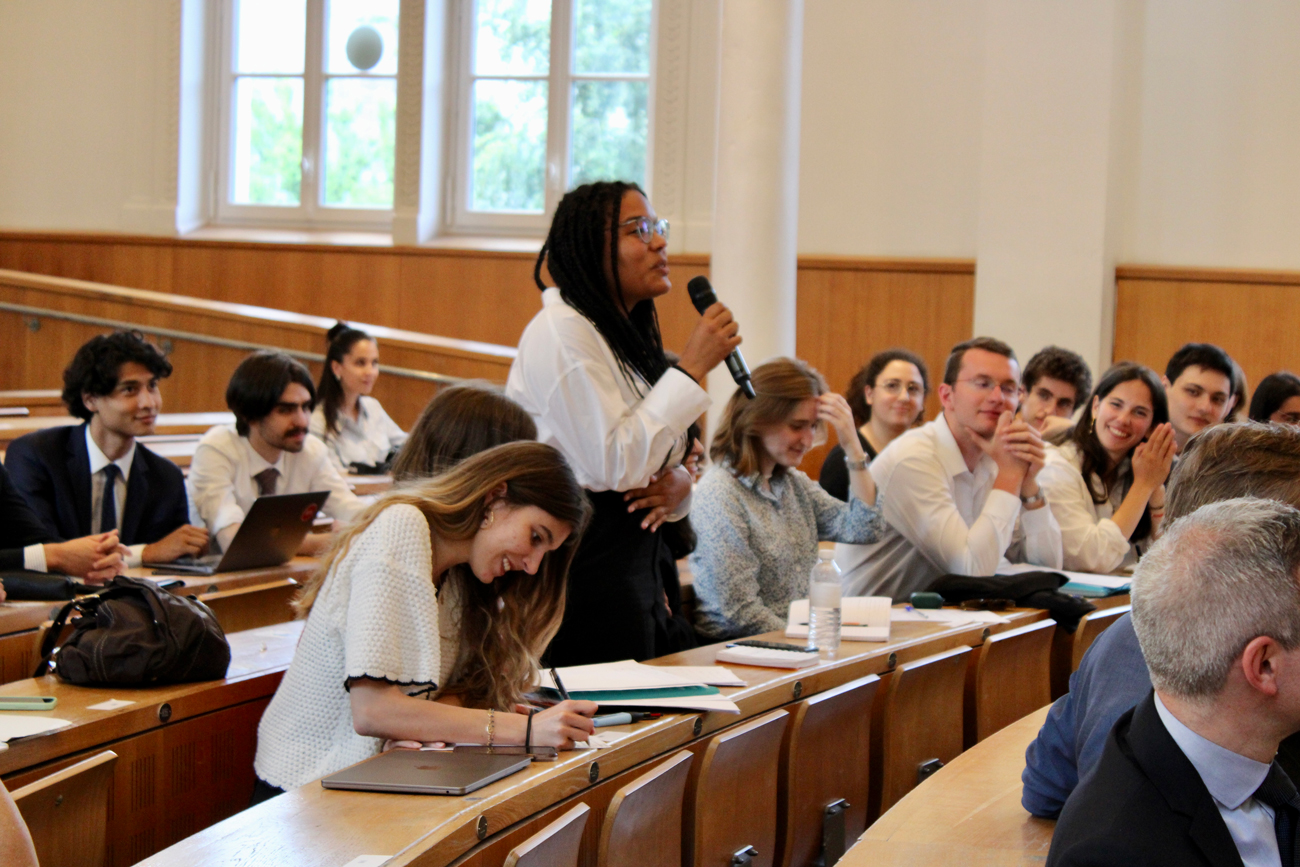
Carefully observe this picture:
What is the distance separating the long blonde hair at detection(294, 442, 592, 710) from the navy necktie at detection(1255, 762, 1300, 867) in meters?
1.10

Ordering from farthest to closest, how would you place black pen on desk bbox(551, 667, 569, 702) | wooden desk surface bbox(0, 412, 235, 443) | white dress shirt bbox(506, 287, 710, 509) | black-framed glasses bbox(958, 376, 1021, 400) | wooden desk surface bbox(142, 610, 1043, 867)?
wooden desk surface bbox(0, 412, 235, 443) → black-framed glasses bbox(958, 376, 1021, 400) → white dress shirt bbox(506, 287, 710, 509) → black pen on desk bbox(551, 667, 569, 702) → wooden desk surface bbox(142, 610, 1043, 867)

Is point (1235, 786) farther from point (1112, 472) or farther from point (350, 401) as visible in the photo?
point (350, 401)

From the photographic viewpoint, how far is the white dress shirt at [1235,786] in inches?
54.4

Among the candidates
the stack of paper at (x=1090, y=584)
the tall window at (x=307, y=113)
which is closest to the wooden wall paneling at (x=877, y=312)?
the tall window at (x=307, y=113)

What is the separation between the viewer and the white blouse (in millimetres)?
2010

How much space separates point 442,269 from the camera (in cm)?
877

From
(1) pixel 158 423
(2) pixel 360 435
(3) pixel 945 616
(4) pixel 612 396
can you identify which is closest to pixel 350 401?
(2) pixel 360 435

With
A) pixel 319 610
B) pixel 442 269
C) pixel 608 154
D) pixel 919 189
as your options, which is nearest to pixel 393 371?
pixel 442 269

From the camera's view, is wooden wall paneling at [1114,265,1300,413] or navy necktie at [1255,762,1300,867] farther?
wooden wall paneling at [1114,265,1300,413]

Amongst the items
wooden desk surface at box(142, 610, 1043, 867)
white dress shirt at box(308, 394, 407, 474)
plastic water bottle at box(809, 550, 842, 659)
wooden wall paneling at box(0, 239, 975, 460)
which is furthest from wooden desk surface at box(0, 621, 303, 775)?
wooden wall paneling at box(0, 239, 975, 460)

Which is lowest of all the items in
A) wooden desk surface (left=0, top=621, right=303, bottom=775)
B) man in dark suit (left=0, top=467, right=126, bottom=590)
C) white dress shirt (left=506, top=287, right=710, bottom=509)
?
wooden desk surface (left=0, top=621, right=303, bottom=775)

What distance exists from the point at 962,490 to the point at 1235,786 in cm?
253

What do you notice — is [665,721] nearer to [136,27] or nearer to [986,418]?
[986,418]

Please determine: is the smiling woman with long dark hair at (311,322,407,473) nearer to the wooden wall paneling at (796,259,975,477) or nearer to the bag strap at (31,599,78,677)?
the wooden wall paneling at (796,259,975,477)
